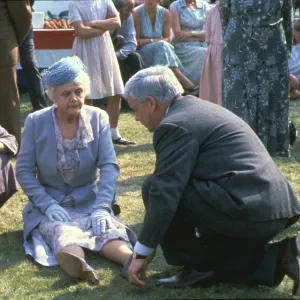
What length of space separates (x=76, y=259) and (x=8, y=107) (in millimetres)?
2887

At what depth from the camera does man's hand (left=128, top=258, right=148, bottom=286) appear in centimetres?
354

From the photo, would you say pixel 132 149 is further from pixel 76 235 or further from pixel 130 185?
pixel 76 235

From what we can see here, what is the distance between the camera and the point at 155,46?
9.38m

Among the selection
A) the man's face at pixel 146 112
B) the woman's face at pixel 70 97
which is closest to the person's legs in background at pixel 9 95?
the woman's face at pixel 70 97

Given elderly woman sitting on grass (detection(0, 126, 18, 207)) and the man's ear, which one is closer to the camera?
the man's ear

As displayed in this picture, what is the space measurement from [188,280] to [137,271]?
0.99 ft

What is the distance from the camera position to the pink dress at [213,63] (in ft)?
23.9

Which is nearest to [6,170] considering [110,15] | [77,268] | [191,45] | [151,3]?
[77,268]

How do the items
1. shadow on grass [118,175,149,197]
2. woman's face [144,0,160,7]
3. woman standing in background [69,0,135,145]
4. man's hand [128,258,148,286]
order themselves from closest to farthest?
man's hand [128,258,148,286], shadow on grass [118,175,149,197], woman standing in background [69,0,135,145], woman's face [144,0,160,7]

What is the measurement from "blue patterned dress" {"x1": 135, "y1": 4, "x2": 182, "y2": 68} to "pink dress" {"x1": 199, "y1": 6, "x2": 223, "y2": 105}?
1.75m

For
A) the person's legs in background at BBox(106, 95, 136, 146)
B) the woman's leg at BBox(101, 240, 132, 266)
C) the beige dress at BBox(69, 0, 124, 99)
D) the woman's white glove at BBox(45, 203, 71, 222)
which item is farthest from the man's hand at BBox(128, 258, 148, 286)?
the person's legs in background at BBox(106, 95, 136, 146)

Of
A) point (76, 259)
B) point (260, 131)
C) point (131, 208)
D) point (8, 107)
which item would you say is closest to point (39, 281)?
point (76, 259)

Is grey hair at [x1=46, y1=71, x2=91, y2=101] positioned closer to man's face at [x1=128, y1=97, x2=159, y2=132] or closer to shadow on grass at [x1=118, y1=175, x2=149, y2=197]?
man's face at [x1=128, y1=97, x2=159, y2=132]

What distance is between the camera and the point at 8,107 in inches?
254
